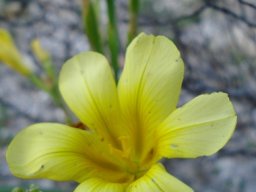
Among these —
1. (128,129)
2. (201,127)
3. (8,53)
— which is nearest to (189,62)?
(8,53)

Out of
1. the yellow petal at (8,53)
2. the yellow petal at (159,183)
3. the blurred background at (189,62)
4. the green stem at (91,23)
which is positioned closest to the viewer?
the yellow petal at (159,183)

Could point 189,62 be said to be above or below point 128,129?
below

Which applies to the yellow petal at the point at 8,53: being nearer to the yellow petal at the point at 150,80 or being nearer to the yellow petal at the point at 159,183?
the yellow petal at the point at 150,80

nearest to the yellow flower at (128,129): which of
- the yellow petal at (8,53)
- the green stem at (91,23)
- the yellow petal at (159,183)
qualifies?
the yellow petal at (159,183)

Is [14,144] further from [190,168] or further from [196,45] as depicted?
[190,168]

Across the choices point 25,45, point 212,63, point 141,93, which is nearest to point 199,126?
point 141,93

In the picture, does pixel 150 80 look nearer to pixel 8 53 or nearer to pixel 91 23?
pixel 91 23

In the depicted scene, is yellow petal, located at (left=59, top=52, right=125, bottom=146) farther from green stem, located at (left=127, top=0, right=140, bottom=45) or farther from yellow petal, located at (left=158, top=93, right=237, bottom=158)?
green stem, located at (left=127, top=0, right=140, bottom=45)
